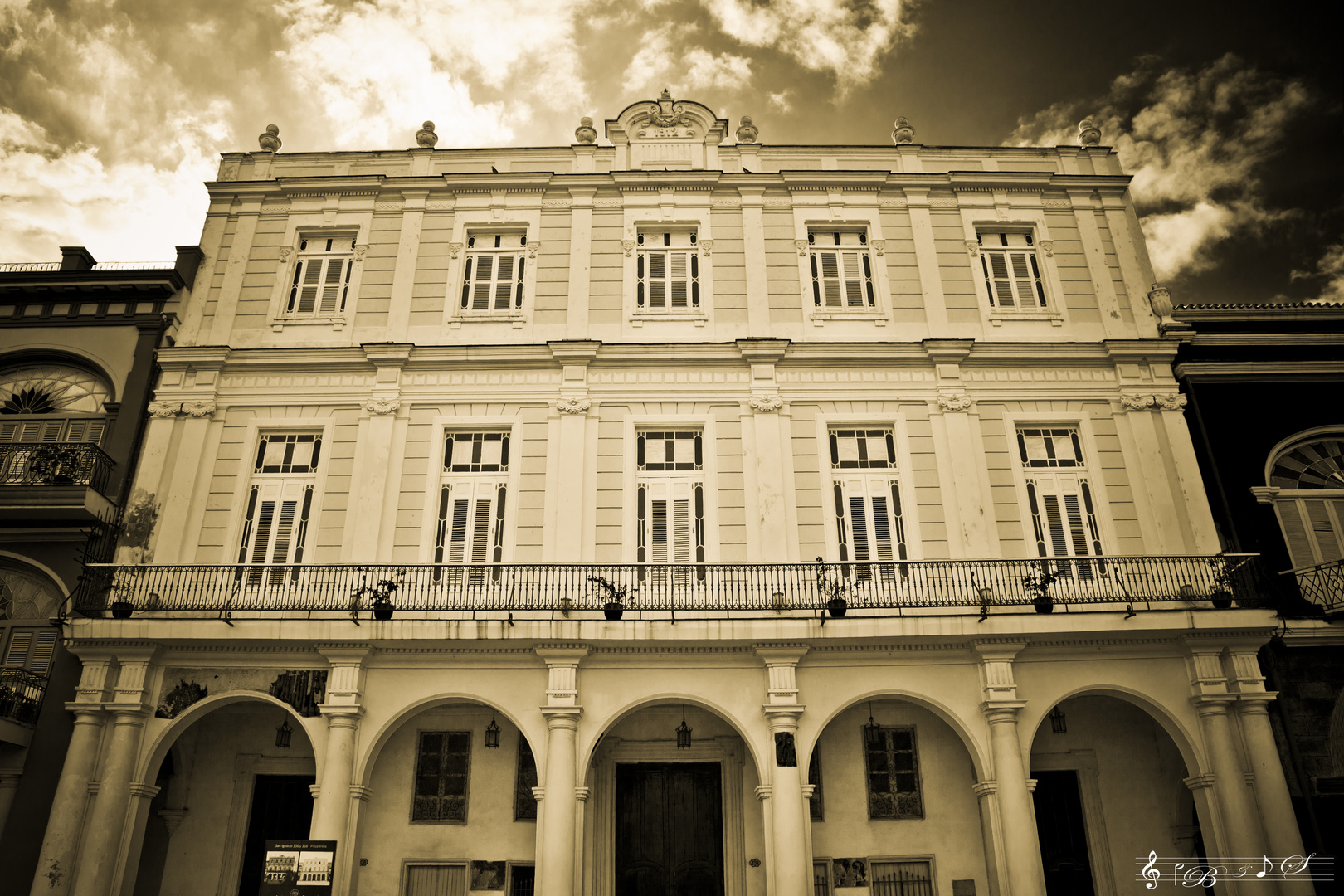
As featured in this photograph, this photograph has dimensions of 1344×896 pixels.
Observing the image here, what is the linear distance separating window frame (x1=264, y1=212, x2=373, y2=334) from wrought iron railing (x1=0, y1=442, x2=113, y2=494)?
3.48m

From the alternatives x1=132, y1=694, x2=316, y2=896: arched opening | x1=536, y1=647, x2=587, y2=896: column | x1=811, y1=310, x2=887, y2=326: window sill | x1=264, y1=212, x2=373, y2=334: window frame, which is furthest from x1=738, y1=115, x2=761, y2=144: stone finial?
x1=132, y1=694, x2=316, y2=896: arched opening

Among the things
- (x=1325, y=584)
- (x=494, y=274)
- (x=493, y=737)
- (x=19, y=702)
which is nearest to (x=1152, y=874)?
(x=1325, y=584)

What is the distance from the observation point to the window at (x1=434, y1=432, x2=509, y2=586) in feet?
43.8

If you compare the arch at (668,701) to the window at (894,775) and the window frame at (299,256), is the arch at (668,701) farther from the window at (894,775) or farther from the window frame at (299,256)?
the window frame at (299,256)

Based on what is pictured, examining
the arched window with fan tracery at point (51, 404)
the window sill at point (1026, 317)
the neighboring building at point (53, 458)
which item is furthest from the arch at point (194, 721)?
the window sill at point (1026, 317)

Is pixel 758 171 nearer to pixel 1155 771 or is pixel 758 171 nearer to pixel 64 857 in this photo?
pixel 1155 771

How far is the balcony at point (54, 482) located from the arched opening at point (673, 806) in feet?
28.1

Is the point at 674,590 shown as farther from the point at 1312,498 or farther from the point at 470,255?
the point at 1312,498

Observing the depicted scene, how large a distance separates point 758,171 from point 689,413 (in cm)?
512

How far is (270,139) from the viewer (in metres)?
16.5

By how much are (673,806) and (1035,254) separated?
37.7ft

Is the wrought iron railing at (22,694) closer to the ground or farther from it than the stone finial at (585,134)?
closer to the ground

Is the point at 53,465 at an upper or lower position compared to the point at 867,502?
upper

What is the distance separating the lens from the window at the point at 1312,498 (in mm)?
13719
